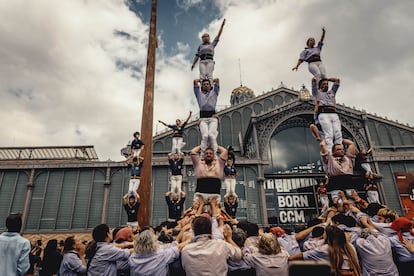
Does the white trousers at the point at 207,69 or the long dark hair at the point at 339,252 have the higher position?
the white trousers at the point at 207,69

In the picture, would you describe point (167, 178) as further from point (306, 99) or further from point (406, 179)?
point (406, 179)

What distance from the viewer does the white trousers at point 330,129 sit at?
6.84 m

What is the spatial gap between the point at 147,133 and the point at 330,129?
6293 millimetres

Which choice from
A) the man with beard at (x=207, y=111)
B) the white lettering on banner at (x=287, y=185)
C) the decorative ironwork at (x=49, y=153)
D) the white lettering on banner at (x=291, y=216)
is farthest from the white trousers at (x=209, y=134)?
the decorative ironwork at (x=49, y=153)

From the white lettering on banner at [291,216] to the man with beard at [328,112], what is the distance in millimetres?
12517

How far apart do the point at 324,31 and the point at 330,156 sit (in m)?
3.84

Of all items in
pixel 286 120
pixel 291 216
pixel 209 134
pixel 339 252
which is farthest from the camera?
pixel 286 120

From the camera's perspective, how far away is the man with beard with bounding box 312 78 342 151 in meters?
6.87

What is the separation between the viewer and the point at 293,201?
61.1 feet

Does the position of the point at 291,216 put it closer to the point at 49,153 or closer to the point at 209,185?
the point at 209,185

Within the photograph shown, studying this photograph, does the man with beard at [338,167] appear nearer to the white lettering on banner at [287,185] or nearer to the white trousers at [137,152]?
the white trousers at [137,152]

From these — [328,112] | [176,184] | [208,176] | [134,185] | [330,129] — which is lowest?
[208,176]

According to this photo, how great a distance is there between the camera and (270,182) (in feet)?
62.1

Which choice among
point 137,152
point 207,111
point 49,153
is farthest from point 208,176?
point 49,153
